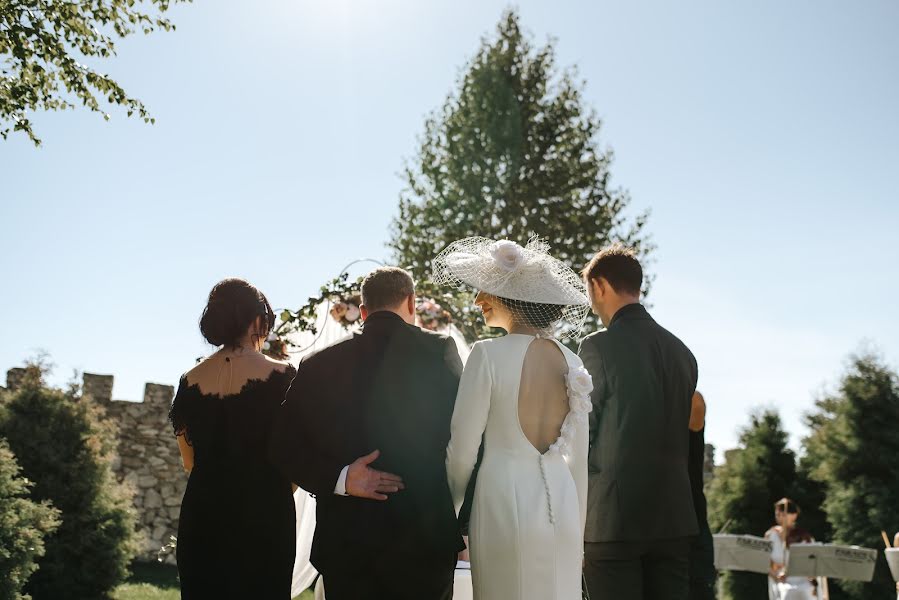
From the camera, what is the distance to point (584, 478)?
10.2 ft

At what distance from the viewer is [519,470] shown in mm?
2895

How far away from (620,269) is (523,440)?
3.36 feet

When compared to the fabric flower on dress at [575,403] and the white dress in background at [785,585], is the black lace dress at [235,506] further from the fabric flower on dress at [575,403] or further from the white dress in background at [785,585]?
the white dress in background at [785,585]

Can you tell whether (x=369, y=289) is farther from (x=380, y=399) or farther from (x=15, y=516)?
(x=15, y=516)

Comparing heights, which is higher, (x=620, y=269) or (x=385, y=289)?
(x=620, y=269)

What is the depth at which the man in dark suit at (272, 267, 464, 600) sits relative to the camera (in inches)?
110

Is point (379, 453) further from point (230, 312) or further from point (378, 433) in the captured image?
point (230, 312)

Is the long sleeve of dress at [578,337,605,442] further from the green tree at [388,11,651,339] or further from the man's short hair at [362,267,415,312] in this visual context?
the green tree at [388,11,651,339]

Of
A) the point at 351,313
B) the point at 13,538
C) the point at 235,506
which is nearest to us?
the point at 235,506

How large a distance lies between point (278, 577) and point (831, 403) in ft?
35.3

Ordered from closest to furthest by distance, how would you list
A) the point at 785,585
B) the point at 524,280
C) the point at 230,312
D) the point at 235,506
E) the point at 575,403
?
the point at 575,403
the point at 524,280
the point at 235,506
the point at 230,312
the point at 785,585

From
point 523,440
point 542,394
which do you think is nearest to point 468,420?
point 523,440

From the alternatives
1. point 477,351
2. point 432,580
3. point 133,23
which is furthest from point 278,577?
point 133,23

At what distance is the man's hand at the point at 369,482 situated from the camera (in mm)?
2809
